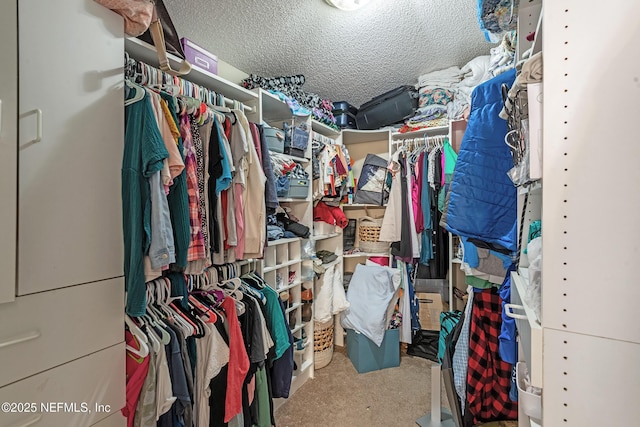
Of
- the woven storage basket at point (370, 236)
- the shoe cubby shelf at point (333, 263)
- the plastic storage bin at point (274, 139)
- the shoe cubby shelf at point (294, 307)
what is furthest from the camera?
the woven storage basket at point (370, 236)

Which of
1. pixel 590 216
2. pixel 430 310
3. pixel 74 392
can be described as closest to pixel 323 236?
pixel 430 310

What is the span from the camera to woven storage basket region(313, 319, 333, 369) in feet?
7.89

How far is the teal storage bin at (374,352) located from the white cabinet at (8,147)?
7.16 ft

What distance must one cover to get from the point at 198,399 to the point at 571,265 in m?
1.44

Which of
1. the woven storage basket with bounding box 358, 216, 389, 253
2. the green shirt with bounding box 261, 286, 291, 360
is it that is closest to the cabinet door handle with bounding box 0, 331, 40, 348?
the green shirt with bounding box 261, 286, 291, 360

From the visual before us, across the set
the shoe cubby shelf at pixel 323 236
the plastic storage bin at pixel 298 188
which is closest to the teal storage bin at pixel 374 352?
the shoe cubby shelf at pixel 323 236

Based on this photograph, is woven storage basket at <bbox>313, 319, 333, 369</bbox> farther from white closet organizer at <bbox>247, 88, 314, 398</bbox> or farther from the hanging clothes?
the hanging clothes

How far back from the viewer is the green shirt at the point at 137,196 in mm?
1044

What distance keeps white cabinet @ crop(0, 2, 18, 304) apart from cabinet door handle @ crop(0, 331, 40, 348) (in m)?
0.11

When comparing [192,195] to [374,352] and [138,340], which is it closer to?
[138,340]

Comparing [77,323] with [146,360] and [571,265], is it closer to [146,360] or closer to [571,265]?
[146,360]

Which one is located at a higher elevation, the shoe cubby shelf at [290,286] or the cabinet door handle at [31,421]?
the shoe cubby shelf at [290,286]

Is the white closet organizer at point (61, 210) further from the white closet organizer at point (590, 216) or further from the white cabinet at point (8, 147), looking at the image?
the white closet organizer at point (590, 216)

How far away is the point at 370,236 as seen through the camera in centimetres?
277
